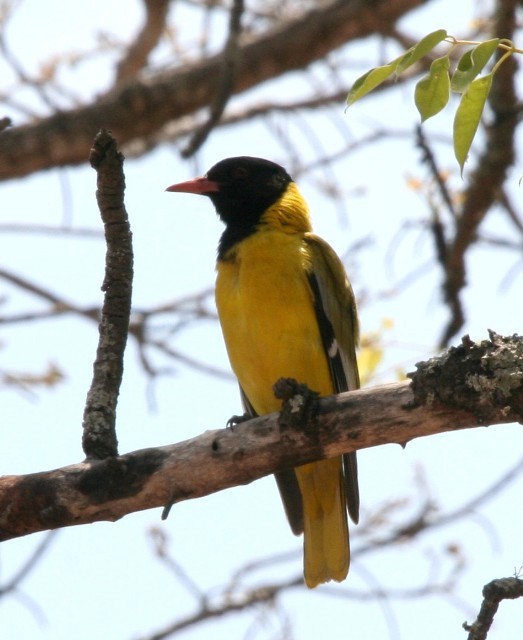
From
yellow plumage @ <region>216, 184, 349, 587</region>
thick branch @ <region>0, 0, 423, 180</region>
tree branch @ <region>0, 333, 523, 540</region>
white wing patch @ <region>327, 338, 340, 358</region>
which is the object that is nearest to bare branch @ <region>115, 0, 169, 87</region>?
thick branch @ <region>0, 0, 423, 180</region>

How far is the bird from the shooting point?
5027 millimetres

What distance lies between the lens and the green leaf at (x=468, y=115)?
271cm

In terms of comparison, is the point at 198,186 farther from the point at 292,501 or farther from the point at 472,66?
the point at 472,66

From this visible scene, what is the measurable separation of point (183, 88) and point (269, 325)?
2475mm

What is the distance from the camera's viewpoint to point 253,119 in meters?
8.00

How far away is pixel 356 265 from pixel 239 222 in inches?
37.0

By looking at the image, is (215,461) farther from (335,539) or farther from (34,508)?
(335,539)

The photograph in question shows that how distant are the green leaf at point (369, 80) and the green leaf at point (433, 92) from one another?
0.11 m

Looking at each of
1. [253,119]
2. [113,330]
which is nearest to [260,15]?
[253,119]

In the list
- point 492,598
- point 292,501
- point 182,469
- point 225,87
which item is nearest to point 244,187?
point 225,87

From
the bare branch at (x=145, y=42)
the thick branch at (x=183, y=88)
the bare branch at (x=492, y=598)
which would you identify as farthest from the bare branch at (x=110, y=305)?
the bare branch at (x=145, y=42)

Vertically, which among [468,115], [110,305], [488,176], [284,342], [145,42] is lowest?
[468,115]

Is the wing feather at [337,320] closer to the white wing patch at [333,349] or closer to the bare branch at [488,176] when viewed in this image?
the white wing patch at [333,349]

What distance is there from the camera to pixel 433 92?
283cm
